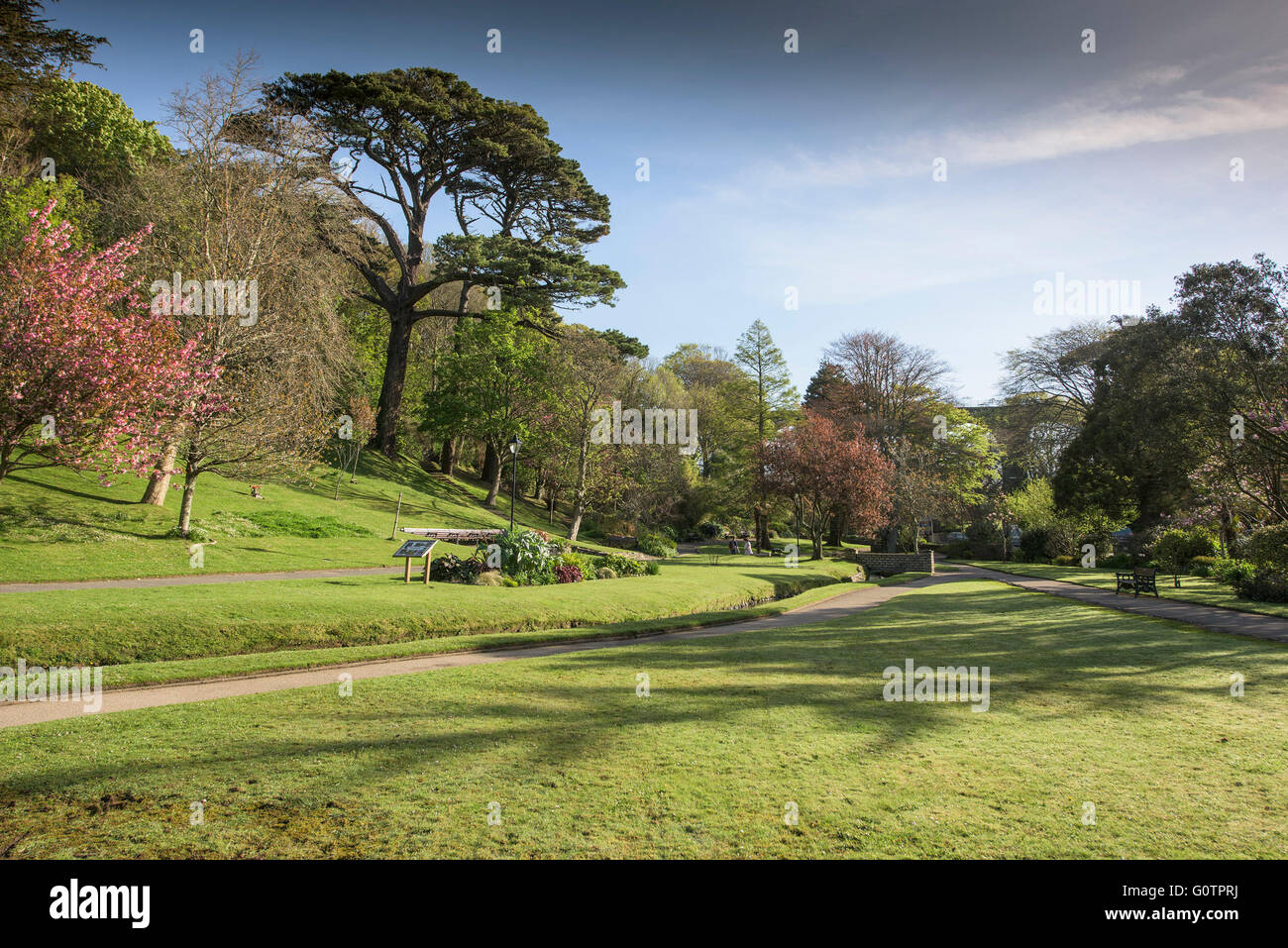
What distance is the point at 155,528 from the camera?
797 inches

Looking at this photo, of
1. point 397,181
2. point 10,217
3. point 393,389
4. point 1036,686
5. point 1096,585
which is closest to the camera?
point 1036,686

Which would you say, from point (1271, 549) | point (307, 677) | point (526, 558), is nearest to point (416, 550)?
point (526, 558)

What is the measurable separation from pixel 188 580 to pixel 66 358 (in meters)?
6.00

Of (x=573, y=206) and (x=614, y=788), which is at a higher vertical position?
(x=573, y=206)

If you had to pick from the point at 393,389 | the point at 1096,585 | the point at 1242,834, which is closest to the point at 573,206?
the point at 393,389

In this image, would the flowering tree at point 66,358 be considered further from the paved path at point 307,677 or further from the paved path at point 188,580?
the paved path at point 307,677

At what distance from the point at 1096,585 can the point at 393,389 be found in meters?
36.1

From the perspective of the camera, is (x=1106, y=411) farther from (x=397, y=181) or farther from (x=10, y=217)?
(x=10, y=217)

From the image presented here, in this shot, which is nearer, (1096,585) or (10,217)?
(10,217)

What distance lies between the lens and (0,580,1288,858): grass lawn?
4473mm

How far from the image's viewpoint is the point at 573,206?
38688mm

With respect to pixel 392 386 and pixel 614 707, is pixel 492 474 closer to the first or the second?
pixel 392 386

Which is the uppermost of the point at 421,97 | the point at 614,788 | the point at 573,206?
the point at 421,97

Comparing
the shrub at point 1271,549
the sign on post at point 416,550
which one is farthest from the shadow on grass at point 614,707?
the shrub at point 1271,549
